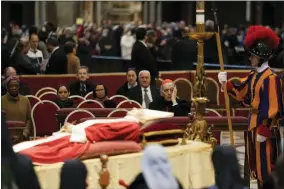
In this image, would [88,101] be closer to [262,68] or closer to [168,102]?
[168,102]

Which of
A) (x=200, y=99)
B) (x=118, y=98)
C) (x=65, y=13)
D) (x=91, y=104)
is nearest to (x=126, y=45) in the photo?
(x=65, y=13)

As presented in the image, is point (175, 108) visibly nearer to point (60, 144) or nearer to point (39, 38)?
point (60, 144)

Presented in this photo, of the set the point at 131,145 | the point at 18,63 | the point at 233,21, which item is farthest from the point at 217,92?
the point at 233,21

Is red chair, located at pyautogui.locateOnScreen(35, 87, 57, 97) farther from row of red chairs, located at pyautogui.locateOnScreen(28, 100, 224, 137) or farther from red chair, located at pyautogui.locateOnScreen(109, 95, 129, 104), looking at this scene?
row of red chairs, located at pyautogui.locateOnScreen(28, 100, 224, 137)

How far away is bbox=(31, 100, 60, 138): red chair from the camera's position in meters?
Answer: 14.6

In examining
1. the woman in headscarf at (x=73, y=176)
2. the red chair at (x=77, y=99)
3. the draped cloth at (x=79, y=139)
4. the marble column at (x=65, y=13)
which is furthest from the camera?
the marble column at (x=65, y=13)

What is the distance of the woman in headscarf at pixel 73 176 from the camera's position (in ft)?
22.6

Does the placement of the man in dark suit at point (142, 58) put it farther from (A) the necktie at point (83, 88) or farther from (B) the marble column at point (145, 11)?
(B) the marble column at point (145, 11)

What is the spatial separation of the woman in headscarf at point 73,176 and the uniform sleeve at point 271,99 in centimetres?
396

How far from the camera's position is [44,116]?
48.1 ft

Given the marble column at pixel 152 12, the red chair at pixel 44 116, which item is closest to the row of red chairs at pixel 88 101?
the red chair at pixel 44 116

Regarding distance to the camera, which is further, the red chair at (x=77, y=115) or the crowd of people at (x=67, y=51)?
the crowd of people at (x=67, y=51)

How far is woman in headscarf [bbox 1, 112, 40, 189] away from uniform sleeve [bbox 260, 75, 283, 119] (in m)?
4.19

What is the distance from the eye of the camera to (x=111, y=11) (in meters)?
45.0
